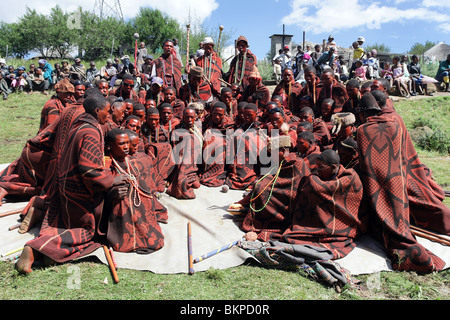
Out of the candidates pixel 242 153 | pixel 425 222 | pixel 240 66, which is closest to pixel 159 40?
pixel 240 66

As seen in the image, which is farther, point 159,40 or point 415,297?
point 159,40

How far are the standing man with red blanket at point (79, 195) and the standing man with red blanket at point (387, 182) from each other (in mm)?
2870

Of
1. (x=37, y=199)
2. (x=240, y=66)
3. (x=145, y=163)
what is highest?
(x=240, y=66)

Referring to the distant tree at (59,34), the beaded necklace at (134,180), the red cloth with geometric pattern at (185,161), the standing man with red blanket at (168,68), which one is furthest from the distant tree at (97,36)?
the beaded necklace at (134,180)

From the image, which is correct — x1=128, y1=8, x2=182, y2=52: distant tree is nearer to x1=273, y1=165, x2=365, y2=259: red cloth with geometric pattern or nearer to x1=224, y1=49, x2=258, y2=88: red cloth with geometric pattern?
x1=224, y1=49, x2=258, y2=88: red cloth with geometric pattern

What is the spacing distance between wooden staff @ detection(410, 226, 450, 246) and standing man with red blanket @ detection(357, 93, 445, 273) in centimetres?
58

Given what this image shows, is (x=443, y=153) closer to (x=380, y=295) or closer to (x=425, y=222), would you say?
(x=425, y=222)

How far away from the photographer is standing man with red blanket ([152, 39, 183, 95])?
838 cm

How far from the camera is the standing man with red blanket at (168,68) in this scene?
8383 mm

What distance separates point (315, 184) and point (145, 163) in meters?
2.16

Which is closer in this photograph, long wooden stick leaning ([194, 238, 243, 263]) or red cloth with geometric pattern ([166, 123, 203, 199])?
long wooden stick leaning ([194, 238, 243, 263])

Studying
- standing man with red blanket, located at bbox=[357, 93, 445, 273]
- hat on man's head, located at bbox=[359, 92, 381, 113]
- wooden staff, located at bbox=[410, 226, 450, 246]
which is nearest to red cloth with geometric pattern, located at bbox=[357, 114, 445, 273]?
standing man with red blanket, located at bbox=[357, 93, 445, 273]

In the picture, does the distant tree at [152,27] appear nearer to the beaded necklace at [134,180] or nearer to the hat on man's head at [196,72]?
the hat on man's head at [196,72]

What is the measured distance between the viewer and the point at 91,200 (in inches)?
148
